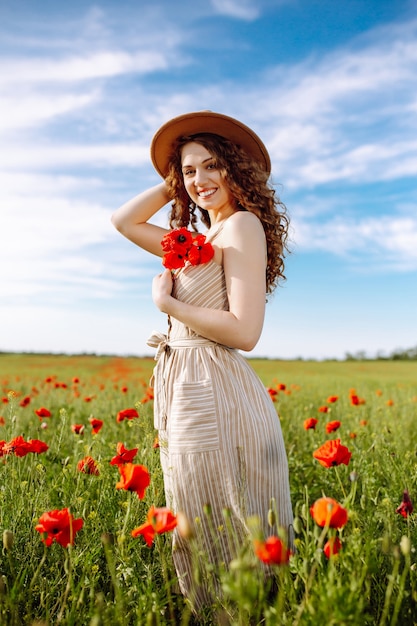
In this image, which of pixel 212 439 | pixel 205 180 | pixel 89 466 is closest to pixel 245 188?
pixel 205 180

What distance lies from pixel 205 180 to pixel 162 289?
0.59 metres

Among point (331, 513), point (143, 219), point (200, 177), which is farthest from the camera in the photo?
point (143, 219)

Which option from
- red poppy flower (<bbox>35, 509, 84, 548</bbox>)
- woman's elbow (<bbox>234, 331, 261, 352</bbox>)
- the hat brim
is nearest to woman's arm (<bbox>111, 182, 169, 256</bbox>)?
the hat brim

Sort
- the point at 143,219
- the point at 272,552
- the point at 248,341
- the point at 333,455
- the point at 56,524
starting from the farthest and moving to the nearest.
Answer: the point at 143,219 < the point at 248,341 < the point at 333,455 < the point at 56,524 < the point at 272,552

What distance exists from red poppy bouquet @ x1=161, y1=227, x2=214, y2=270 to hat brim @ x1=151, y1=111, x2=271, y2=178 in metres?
0.64

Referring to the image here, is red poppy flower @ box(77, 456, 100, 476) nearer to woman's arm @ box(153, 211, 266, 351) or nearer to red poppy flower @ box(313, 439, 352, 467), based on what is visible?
woman's arm @ box(153, 211, 266, 351)

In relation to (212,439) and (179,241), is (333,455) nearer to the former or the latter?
(212,439)

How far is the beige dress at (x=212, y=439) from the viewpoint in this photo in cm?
244

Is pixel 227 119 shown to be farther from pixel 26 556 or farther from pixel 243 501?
pixel 26 556

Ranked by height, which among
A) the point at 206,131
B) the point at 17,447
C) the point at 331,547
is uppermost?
the point at 206,131

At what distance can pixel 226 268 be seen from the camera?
2.65 metres

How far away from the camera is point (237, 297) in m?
2.55

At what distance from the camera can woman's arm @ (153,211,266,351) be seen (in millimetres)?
2518

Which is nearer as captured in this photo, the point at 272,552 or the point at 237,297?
the point at 272,552
